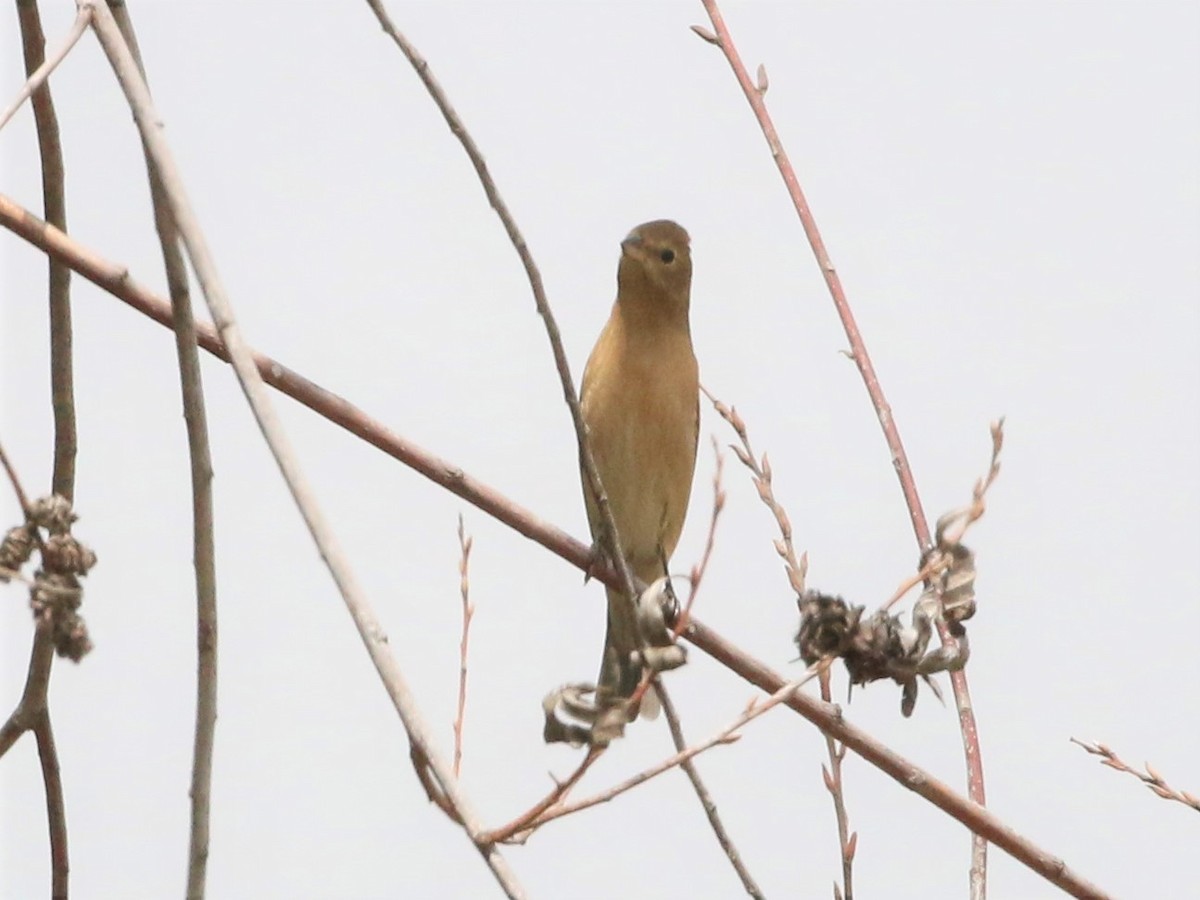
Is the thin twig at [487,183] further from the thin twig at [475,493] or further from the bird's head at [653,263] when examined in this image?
the bird's head at [653,263]

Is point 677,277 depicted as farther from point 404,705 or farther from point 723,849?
point 404,705


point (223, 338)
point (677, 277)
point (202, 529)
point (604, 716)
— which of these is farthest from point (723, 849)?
point (677, 277)

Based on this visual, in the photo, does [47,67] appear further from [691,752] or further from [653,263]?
[653,263]

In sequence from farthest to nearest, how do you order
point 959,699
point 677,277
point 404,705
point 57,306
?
point 677,277
point 959,699
point 57,306
point 404,705

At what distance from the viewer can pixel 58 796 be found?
3094mm

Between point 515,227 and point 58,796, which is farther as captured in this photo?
point 58,796

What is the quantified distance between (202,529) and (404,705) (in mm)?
701

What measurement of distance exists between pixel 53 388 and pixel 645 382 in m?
2.54

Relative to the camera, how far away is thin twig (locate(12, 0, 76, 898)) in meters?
3.07

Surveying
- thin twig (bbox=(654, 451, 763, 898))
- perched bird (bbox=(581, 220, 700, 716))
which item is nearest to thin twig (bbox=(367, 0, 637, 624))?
thin twig (bbox=(654, 451, 763, 898))

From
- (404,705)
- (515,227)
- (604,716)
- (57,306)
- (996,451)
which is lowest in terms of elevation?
(404,705)

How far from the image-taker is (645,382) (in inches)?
218

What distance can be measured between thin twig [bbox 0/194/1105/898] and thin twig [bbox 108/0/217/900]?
118 mm

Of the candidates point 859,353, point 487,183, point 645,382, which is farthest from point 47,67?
point 645,382
